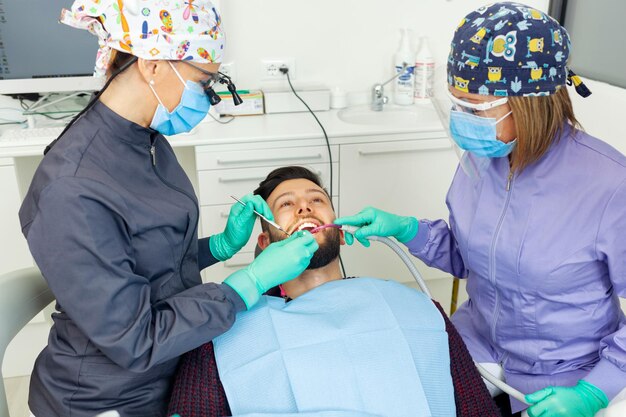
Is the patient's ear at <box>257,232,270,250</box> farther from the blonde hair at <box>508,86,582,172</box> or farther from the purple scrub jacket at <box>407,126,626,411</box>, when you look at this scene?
the blonde hair at <box>508,86,582,172</box>

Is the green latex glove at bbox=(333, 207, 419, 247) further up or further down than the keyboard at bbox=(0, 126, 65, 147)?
further down

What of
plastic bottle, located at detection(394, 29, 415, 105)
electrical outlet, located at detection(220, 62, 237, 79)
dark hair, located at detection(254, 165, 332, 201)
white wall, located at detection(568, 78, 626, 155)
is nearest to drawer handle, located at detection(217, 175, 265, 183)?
dark hair, located at detection(254, 165, 332, 201)

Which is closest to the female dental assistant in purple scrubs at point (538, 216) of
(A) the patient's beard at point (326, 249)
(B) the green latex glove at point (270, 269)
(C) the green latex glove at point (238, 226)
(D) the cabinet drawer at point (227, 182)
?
(A) the patient's beard at point (326, 249)

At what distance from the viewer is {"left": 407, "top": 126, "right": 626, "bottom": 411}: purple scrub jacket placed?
126 cm

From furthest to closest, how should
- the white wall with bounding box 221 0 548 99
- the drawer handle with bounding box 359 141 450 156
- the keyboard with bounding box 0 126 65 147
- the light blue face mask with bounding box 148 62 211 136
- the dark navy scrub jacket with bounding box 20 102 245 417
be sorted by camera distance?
the white wall with bounding box 221 0 548 99, the drawer handle with bounding box 359 141 450 156, the keyboard with bounding box 0 126 65 147, the light blue face mask with bounding box 148 62 211 136, the dark navy scrub jacket with bounding box 20 102 245 417

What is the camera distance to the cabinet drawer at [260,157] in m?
2.31

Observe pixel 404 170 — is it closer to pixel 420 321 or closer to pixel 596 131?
pixel 596 131

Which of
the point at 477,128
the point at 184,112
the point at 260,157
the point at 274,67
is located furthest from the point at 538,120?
the point at 274,67

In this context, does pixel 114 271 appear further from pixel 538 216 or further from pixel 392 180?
pixel 392 180

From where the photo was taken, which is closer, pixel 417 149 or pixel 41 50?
pixel 41 50

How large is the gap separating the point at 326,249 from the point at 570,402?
701 millimetres

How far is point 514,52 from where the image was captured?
1.20 metres

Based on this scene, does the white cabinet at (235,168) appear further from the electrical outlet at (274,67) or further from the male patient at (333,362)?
the male patient at (333,362)

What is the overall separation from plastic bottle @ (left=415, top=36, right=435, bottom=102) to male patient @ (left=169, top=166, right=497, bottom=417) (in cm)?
158
